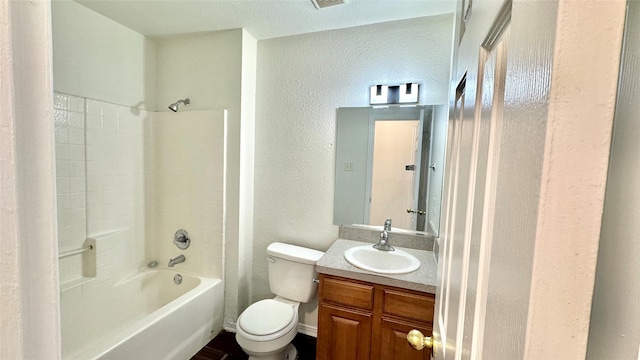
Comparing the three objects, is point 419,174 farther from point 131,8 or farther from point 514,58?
point 131,8

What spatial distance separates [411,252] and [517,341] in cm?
167

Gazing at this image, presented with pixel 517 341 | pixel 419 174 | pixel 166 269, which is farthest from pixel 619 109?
pixel 166 269

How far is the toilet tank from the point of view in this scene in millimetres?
1966

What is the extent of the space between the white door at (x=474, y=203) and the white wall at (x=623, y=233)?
17 cm

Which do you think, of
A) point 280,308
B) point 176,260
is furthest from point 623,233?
point 176,260

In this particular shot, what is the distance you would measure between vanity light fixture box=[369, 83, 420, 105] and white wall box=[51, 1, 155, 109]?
1.83 m

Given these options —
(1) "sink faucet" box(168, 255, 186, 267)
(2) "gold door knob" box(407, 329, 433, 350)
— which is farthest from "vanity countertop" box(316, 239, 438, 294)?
(1) "sink faucet" box(168, 255, 186, 267)

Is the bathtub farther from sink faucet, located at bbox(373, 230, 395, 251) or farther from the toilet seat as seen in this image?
sink faucet, located at bbox(373, 230, 395, 251)

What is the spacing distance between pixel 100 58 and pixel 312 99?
151 centimetres

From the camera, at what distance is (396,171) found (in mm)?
1967

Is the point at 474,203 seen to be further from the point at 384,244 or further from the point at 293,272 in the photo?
the point at 293,272

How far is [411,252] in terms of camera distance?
1.87 metres

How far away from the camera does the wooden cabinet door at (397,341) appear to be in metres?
1.49

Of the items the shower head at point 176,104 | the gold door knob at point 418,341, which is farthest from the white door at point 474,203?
the shower head at point 176,104
